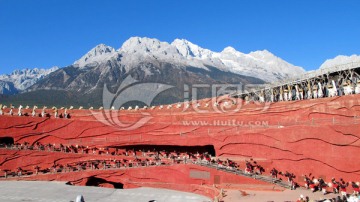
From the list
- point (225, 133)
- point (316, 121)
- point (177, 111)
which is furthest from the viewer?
point (177, 111)

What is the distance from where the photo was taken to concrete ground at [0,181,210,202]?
88.4 feet

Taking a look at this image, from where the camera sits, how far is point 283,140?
98.9 ft

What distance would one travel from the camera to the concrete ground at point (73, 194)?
88.4 feet

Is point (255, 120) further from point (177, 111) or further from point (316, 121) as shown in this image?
point (177, 111)

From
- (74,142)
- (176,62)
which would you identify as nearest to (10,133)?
(74,142)

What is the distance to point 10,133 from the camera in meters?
41.1

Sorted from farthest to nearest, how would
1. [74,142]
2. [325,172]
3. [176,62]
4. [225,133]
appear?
[176,62]
[74,142]
[225,133]
[325,172]

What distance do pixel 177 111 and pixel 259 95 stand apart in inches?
568

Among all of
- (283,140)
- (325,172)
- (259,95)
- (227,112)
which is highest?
(259,95)

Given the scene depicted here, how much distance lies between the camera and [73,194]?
28.8 meters

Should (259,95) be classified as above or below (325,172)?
above

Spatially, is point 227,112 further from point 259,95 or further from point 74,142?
point 74,142

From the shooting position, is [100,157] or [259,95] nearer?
[100,157]

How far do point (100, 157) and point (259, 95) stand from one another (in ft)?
84.0
